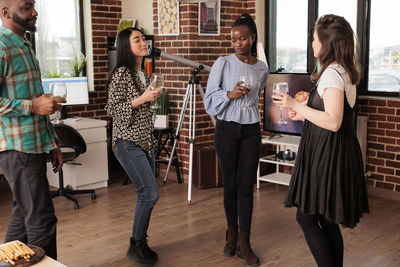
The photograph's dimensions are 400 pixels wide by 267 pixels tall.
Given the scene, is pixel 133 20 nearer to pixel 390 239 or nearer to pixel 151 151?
pixel 151 151

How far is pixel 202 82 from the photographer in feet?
17.6

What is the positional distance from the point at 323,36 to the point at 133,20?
4.01 m

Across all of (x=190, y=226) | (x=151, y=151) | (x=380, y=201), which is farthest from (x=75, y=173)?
(x=380, y=201)

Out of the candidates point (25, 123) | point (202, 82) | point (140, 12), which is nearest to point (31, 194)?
point (25, 123)

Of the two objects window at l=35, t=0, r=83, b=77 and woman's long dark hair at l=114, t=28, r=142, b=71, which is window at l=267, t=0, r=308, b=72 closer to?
window at l=35, t=0, r=83, b=77

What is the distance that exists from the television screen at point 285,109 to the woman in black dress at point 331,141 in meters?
2.31

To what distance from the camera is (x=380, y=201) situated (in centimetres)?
465

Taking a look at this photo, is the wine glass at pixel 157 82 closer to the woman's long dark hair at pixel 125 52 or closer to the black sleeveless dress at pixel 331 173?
the woman's long dark hair at pixel 125 52

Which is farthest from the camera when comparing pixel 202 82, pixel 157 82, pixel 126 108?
pixel 202 82

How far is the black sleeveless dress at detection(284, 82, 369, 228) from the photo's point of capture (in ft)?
7.54

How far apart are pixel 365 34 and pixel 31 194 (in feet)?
12.0

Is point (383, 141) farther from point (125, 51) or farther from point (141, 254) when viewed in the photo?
point (125, 51)

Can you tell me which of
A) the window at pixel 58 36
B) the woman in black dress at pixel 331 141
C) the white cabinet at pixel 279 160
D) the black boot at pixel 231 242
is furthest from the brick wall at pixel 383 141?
the window at pixel 58 36

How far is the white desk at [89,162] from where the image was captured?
16.4ft
